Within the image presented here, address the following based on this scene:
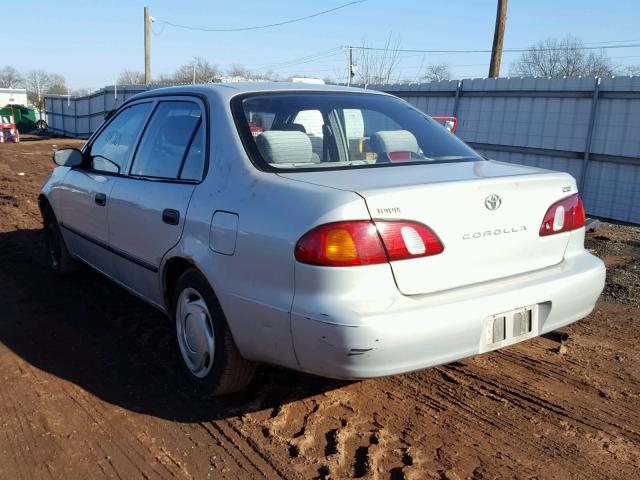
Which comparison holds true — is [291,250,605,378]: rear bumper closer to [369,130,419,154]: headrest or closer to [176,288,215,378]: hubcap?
[176,288,215,378]: hubcap

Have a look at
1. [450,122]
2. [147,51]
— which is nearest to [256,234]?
[450,122]

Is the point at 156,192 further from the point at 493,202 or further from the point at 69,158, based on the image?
the point at 493,202

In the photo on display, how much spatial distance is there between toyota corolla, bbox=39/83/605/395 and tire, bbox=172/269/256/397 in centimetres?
1

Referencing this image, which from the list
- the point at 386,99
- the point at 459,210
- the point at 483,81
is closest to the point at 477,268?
the point at 459,210

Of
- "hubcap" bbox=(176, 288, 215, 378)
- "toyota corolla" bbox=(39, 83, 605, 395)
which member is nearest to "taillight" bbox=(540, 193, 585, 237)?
"toyota corolla" bbox=(39, 83, 605, 395)

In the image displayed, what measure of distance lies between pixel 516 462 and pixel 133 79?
233ft

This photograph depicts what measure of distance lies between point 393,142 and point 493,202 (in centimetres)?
91

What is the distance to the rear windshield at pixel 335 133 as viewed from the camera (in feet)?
10.8

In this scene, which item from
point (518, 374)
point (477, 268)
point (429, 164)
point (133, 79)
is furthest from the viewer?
point (133, 79)

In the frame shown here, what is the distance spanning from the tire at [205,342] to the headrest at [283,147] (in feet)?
2.43

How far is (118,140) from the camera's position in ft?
15.3

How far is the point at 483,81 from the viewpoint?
1277 cm

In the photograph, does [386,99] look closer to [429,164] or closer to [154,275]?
[429,164]

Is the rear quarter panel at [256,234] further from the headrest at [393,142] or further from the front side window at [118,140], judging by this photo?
the front side window at [118,140]
